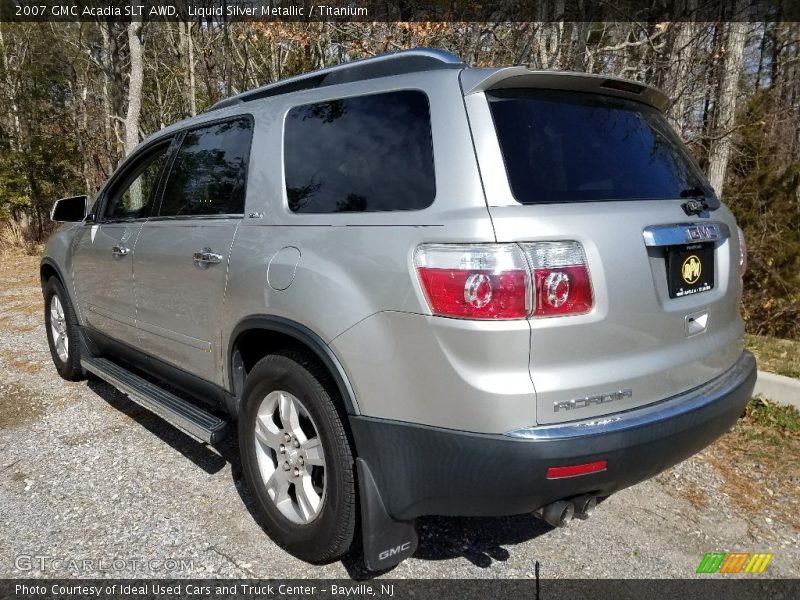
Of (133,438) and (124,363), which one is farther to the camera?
(124,363)

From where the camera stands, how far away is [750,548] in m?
2.71

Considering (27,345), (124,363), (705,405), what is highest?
(705,405)

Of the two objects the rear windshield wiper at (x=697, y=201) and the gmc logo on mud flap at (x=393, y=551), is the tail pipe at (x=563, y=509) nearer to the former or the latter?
the gmc logo on mud flap at (x=393, y=551)

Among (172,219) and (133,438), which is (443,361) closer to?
(172,219)

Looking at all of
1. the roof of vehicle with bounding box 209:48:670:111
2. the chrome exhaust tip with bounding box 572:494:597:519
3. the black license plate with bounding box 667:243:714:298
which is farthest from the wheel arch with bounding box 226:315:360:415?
the black license plate with bounding box 667:243:714:298

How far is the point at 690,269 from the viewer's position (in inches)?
86.3

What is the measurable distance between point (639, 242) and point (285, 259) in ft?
4.50

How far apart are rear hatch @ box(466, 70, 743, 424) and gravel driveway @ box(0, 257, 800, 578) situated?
3.18 feet

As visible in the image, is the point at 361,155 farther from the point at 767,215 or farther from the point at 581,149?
the point at 767,215

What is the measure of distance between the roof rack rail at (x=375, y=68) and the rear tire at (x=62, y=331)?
2.90 metres

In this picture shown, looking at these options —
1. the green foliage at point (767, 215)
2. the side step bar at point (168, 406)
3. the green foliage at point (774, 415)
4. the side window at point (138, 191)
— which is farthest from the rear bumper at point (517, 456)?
the green foliage at point (767, 215)

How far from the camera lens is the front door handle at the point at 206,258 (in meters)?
2.79

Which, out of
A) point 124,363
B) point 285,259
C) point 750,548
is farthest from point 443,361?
point 124,363

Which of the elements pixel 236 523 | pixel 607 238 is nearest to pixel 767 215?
pixel 607 238
